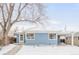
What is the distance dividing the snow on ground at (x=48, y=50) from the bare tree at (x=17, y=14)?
356 millimetres

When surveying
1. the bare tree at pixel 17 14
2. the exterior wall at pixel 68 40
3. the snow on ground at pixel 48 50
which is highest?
the bare tree at pixel 17 14

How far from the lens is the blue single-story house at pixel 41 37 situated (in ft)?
10.2

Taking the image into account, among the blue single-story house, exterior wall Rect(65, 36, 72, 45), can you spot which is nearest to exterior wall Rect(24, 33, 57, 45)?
the blue single-story house

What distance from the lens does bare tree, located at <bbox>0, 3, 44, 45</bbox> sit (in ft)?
10.5

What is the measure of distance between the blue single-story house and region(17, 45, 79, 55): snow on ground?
0.08 m

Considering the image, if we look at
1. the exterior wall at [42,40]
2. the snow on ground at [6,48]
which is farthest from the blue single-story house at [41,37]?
Result: the snow on ground at [6,48]

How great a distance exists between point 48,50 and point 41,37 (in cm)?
26

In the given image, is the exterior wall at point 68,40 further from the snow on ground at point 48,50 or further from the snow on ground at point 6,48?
the snow on ground at point 6,48

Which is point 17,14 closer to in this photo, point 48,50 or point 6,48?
point 6,48

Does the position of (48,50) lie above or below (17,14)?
below

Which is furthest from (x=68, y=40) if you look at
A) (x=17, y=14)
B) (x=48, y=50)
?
(x=17, y=14)

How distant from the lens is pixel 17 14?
10.6ft
